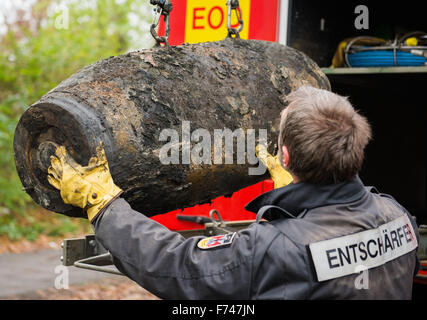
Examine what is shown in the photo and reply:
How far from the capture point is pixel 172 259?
5.86 feet

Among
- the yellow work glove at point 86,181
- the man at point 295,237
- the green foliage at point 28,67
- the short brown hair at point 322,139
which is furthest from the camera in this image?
the green foliage at point 28,67

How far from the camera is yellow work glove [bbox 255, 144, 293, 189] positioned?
2391mm

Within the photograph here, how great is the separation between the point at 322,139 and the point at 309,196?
0.64 feet

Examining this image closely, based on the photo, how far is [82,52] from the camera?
9414mm

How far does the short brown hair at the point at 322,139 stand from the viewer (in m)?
1.81

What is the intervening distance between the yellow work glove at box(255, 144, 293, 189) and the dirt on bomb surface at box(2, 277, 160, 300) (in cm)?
399

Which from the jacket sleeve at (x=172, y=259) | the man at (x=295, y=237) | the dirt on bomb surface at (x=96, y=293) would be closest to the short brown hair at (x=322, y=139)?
the man at (x=295, y=237)

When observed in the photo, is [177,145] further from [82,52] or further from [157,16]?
[82,52]

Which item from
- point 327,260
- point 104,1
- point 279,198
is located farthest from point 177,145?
point 104,1

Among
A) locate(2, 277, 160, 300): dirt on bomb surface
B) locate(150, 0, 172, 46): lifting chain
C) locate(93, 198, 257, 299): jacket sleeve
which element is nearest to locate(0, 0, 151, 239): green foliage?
locate(2, 277, 160, 300): dirt on bomb surface

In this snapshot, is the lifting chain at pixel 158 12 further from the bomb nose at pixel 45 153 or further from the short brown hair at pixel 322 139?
the short brown hair at pixel 322 139

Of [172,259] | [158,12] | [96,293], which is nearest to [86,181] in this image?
[172,259]

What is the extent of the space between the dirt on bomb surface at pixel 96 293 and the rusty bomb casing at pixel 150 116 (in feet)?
12.9
